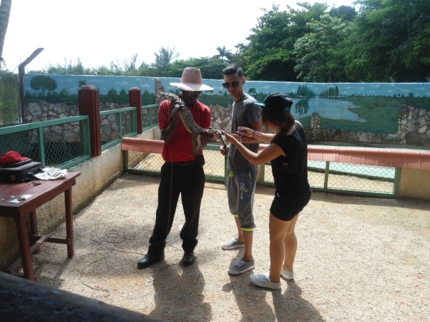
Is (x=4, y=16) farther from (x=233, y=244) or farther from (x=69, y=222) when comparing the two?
(x=233, y=244)

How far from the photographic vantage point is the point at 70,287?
2941mm

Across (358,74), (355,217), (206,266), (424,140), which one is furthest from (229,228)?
(358,74)

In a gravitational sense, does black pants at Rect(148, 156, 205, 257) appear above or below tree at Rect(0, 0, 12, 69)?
below

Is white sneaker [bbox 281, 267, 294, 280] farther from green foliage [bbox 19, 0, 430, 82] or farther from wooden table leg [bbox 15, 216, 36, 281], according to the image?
green foliage [bbox 19, 0, 430, 82]

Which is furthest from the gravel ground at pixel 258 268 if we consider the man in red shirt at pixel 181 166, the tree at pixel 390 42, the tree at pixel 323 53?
the tree at pixel 323 53

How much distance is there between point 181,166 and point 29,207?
1.23 m

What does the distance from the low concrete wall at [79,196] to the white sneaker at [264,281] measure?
2229mm

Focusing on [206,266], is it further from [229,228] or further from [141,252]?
[229,228]

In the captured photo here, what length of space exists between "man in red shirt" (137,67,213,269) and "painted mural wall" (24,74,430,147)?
8860mm

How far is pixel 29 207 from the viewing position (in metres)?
2.57

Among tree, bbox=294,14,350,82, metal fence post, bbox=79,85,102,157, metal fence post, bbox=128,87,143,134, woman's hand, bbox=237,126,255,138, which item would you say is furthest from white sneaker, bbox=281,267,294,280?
tree, bbox=294,14,350,82

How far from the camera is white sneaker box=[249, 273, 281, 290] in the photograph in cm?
291

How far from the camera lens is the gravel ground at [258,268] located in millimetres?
2725

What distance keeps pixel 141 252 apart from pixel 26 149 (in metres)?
2.23
